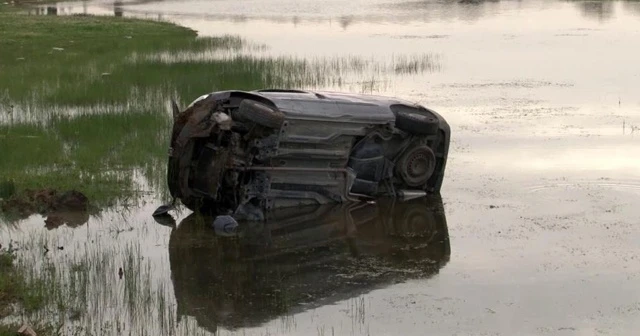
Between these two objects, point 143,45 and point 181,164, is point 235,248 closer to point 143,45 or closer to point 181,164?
point 181,164

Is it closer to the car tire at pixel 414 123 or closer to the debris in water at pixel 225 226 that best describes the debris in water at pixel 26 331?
the debris in water at pixel 225 226

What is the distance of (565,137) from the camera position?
52.7 feet

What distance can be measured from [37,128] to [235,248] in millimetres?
6946

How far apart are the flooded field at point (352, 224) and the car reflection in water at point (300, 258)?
1.1 inches

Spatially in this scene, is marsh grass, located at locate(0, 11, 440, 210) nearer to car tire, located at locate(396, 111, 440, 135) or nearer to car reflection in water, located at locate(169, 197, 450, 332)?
car reflection in water, located at locate(169, 197, 450, 332)

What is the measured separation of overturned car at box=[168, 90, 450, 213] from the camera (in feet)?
36.2

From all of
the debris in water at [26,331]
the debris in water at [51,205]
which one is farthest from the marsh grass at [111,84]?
the debris in water at [26,331]

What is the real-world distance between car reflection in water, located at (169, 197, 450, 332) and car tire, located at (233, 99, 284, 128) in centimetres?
113

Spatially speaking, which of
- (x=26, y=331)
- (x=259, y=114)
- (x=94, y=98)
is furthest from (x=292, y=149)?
(x=94, y=98)

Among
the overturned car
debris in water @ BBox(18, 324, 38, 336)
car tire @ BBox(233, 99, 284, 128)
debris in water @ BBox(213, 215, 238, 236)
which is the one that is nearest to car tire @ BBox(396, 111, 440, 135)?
the overturned car

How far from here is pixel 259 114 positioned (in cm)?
1077

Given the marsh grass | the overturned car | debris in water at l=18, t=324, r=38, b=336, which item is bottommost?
the marsh grass

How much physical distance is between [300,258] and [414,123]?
2683mm

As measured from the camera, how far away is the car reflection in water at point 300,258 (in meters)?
8.79
